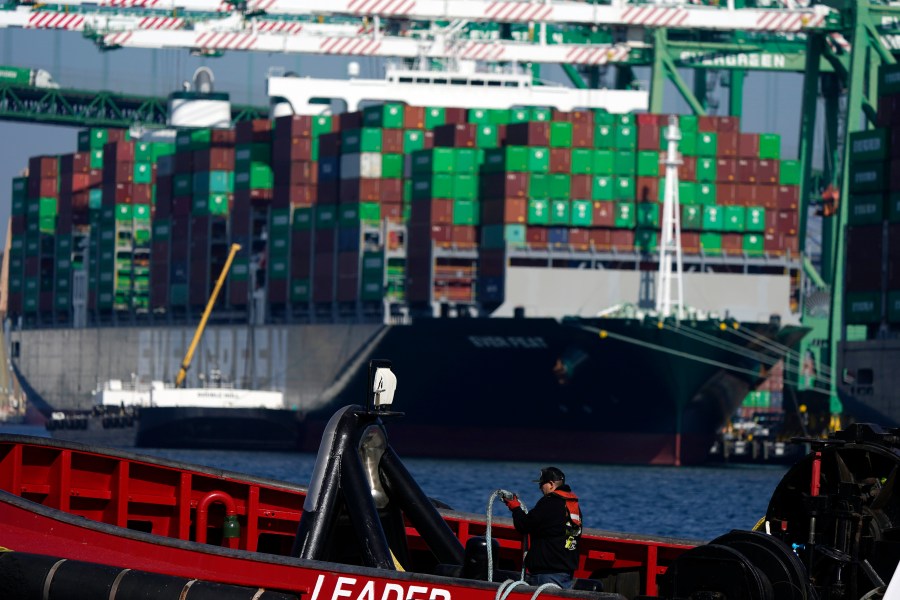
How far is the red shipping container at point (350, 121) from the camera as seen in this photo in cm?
7938

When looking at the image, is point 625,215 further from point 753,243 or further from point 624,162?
point 753,243

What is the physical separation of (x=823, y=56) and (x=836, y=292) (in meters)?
11.9

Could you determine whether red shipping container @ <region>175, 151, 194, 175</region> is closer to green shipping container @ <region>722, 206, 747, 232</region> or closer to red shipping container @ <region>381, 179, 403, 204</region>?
red shipping container @ <region>381, 179, 403, 204</region>

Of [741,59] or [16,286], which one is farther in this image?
[16,286]

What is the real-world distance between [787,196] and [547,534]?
62905 millimetres

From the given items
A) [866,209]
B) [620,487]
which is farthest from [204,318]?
[620,487]

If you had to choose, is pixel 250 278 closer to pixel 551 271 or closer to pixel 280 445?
pixel 280 445

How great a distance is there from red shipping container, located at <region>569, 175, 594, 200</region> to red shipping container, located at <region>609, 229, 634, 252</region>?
231cm

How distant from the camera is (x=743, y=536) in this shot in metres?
12.1

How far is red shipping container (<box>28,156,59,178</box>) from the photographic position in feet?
343

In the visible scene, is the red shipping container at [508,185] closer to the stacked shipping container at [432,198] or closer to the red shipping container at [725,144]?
the stacked shipping container at [432,198]

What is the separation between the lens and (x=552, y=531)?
12367mm

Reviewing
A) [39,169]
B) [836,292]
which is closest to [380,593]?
[836,292]

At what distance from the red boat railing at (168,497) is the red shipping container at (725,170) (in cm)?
5943
